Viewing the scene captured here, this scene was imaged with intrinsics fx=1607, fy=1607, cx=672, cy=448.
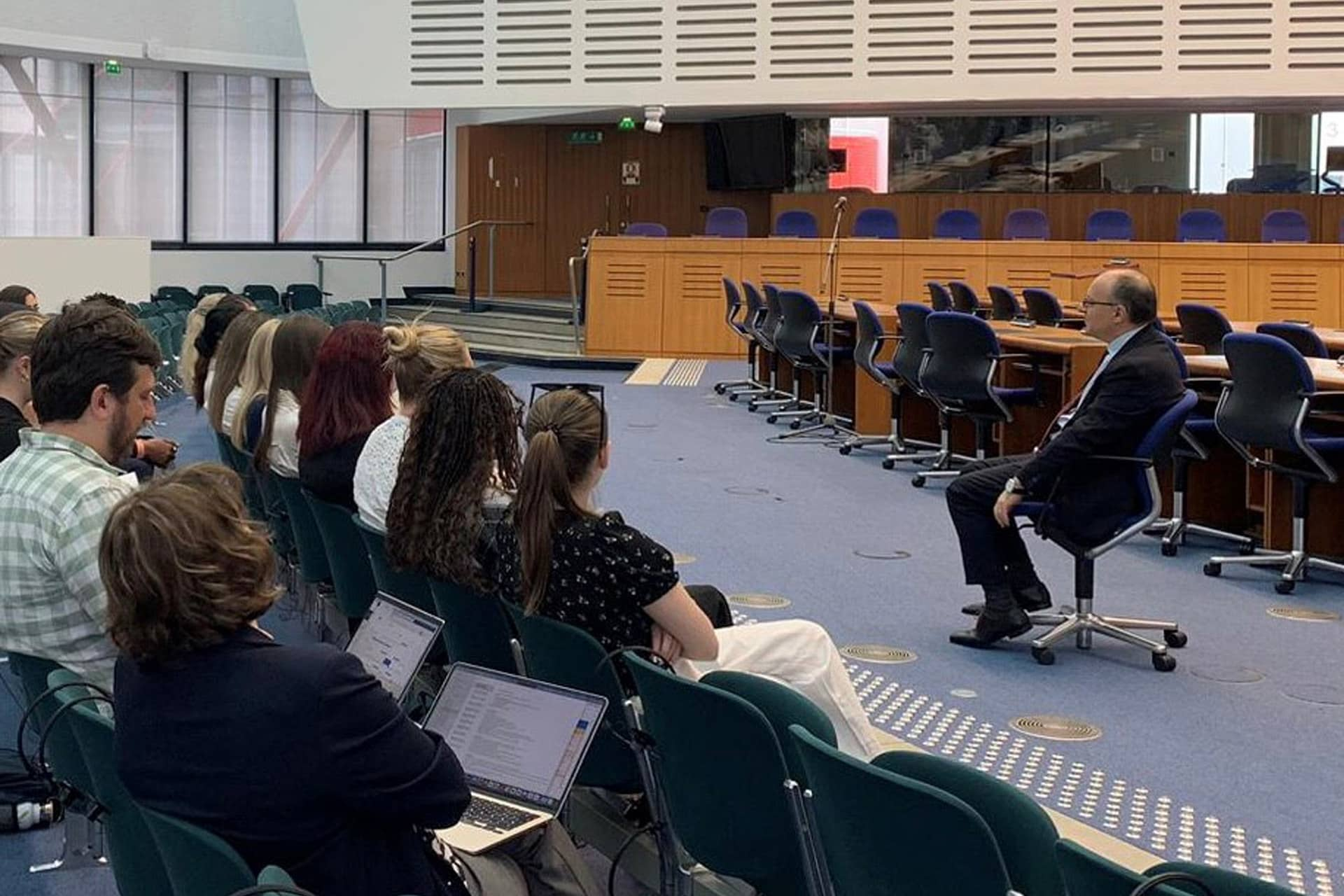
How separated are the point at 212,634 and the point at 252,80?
1923 cm

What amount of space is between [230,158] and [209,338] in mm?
14078

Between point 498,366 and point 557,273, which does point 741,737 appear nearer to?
point 498,366

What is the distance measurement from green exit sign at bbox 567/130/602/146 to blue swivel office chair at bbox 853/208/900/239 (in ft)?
16.2

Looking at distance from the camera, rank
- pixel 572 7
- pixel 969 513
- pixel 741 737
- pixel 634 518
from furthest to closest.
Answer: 1. pixel 572 7
2. pixel 634 518
3. pixel 969 513
4. pixel 741 737

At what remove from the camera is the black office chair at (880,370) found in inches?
372

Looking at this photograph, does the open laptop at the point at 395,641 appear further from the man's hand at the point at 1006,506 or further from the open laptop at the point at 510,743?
the man's hand at the point at 1006,506

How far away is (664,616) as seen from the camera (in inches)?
124

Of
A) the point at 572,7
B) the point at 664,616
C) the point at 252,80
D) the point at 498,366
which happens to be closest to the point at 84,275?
the point at 498,366

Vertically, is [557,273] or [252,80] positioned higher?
[252,80]

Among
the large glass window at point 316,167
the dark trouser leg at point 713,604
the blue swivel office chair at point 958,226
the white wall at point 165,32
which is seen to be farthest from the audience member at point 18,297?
the large glass window at point 316,167

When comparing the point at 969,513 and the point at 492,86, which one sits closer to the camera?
the point at 969,513

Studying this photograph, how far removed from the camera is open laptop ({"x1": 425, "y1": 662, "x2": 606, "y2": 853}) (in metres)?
2.54

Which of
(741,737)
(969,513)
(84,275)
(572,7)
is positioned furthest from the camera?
(572,7)

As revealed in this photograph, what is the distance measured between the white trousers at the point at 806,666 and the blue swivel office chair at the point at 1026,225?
13.1m
